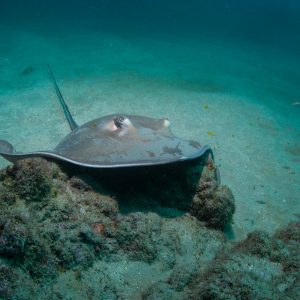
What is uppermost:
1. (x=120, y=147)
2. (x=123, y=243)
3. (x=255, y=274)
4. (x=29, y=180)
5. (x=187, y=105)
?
(x=120, y=147)

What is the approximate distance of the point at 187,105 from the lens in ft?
28.4

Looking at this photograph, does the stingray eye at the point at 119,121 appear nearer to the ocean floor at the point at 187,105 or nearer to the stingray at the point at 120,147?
the stingray at the point at 120,147

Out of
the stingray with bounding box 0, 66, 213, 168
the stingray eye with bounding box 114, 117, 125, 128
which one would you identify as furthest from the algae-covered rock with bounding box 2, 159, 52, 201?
the stingray eye with bounding box 114, 117, 125, 128

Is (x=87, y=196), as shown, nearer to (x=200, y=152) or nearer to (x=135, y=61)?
(x=200, y=152)

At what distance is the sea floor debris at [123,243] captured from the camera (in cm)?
212

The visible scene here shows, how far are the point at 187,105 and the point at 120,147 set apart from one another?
585cm

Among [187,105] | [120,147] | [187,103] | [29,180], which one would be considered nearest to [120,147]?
[120,147]

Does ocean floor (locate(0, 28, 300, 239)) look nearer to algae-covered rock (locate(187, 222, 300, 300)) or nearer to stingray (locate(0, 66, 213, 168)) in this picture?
algae-covered rock (locate(187, 222, 300, 300))

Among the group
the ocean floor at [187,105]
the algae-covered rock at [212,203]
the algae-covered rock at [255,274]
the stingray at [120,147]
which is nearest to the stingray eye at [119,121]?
the stingray at [120,147]

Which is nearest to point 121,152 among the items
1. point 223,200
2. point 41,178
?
point 41,178

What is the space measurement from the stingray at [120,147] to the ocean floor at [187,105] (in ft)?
5.24

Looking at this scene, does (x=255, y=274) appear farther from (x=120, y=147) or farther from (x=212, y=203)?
(x=120, y=147)

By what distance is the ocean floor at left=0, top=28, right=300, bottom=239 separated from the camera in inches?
213

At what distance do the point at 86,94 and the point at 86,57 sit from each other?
216 inches
